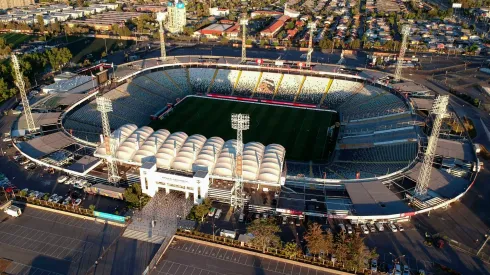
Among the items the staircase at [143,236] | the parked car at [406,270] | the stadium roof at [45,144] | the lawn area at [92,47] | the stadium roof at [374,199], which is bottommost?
the staircase at [143,236]

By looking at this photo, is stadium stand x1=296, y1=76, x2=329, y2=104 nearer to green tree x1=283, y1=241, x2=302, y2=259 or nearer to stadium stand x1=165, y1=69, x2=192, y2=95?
stadium stand x1=165, y1=69, x2=192, y2=95

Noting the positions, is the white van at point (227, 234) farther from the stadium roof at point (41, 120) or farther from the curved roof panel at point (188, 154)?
the stadium roof at point (41, 120)

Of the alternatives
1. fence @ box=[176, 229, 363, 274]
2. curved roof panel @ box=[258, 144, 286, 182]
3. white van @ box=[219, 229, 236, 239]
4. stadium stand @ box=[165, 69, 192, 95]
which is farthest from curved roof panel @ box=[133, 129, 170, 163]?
stadium stand @ box=[165, 69, 192, 95]

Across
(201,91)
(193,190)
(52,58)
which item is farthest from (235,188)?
(52,58)

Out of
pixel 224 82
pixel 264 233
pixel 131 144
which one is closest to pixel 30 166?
pixel 131 144

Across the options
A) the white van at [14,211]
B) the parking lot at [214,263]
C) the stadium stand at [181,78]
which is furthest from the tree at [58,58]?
the parking lot at [214,263]
